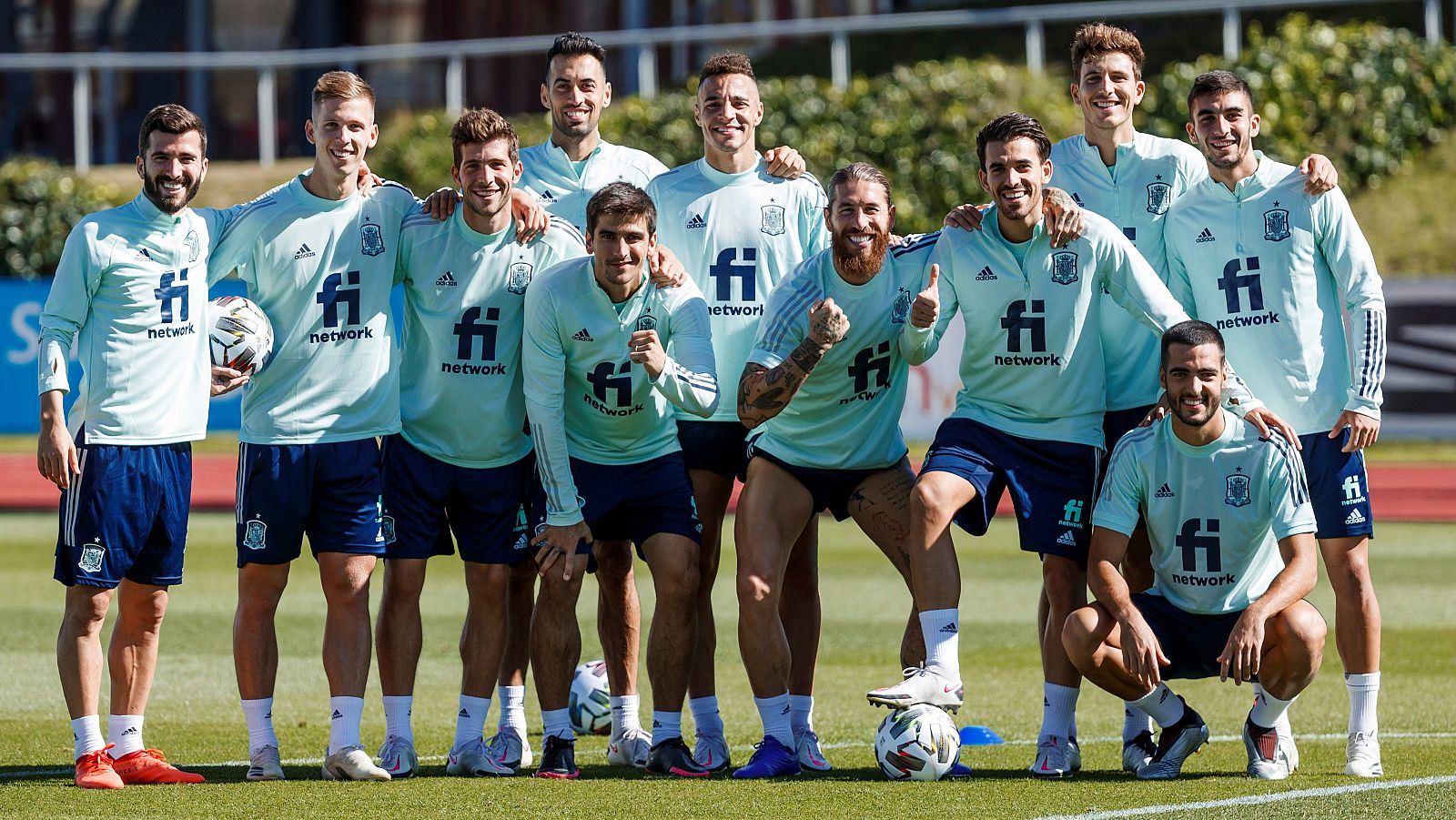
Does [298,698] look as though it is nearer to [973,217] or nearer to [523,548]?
[523,548]

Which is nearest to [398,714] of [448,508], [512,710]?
[512,710]

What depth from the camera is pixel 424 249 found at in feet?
23.8

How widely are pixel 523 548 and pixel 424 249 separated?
1.27 metres

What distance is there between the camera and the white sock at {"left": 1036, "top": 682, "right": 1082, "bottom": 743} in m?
6.96

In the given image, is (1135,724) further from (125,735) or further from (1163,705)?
(125,735)

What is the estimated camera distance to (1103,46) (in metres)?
7.37

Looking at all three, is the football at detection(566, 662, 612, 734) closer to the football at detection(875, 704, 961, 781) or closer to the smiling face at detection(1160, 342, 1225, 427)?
the football at detection(875, 704, 961, 781)

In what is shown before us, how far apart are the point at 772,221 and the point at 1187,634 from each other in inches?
95.3

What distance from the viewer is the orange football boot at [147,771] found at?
22.5 ft

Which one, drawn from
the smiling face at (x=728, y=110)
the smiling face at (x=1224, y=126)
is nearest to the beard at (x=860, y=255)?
the smiling face at (x=728, y=110)

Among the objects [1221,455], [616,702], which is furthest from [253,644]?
[1221,455]

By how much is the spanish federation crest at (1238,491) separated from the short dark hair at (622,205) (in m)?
2.38

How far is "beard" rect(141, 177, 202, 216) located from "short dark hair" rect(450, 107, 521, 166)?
39.9 inches

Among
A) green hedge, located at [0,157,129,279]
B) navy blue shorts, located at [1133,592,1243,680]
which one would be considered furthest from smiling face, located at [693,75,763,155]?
green hedge, located at [0,157,129,279]
